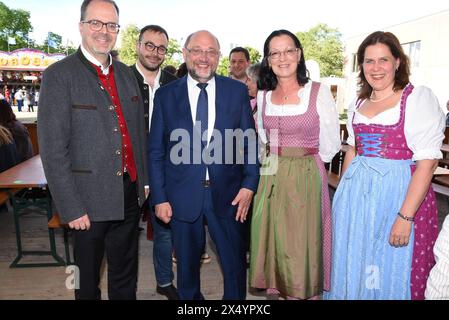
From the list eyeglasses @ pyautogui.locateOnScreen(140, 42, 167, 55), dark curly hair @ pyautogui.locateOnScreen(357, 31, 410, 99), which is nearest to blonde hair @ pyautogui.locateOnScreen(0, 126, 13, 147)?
eyeglasses @ pyautogui.locateOnScreen(140, 42, 167, 55)

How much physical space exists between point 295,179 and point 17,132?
4.11 meters

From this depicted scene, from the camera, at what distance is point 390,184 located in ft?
6.74

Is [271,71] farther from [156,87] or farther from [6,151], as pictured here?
[6,151]

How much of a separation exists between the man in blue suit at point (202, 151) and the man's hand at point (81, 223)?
432 millimetres

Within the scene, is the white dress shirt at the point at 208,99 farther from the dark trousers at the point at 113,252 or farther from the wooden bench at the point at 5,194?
the wooden bench at the point at 5,194

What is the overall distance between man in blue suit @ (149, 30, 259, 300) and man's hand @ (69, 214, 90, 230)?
43 cm

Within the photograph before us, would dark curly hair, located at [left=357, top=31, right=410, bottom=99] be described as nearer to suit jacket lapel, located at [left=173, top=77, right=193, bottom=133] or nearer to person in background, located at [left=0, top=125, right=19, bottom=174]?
suit jacket lapel, located at [left=173, top=77, right=193, bottom=133]

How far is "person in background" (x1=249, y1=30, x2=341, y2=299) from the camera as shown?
2244 millimetres

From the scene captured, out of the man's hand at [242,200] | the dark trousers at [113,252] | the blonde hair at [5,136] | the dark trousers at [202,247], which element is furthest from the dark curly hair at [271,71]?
the blonde hair at [5,136]

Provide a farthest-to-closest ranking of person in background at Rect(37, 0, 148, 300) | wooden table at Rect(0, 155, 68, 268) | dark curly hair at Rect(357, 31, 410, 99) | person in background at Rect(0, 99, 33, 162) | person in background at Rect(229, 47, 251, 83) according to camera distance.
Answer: person in background at Rect(0, 99, 33, 162) → person in background at Rect(229, 47, 251, 83) → wooden table at Rect(0, 155, 68, 268) → dark curly hair at Rect(357, 31, 410, 99) → person in background at Rect(37, 0, 148, 300)

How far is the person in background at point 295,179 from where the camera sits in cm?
224

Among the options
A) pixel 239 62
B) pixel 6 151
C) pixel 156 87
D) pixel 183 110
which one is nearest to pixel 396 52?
pixel 183 110

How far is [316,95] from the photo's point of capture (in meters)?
2.23
